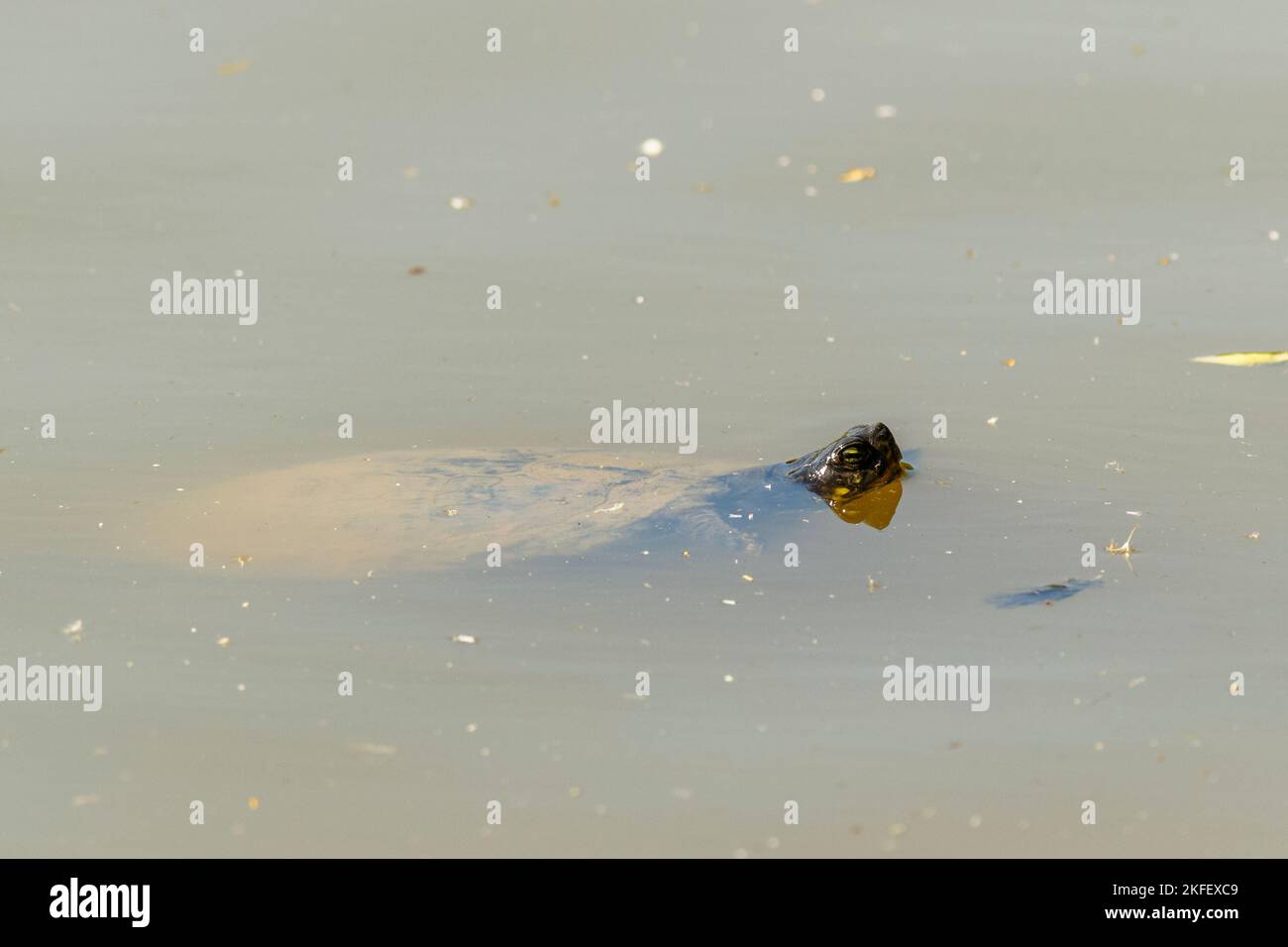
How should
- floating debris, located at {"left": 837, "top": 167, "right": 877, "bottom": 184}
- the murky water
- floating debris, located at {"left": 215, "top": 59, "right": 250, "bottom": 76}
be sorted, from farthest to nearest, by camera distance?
floating debris, located at {"left": 215, "top": 59, "right": 250, "bottom": 76} → floating debris, located at {"left": 837, "top": 167, "right": 877, "bottom": 184} → the murky water

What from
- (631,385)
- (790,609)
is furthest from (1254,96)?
(790,609)

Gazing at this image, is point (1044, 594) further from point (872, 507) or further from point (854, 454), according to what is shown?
point (854, 454)

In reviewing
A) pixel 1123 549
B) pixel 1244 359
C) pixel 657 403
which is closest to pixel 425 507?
pixel 657 403

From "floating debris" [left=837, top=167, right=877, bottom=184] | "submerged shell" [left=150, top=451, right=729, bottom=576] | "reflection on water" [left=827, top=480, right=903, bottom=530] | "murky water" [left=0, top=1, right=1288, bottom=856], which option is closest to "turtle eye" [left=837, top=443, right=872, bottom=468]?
"reflection on water" [left=827, top=480, right=903, bottom=530]

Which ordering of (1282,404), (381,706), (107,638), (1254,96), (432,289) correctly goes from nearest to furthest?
(381,706), (107,638), (1282,404), (432,289), (1254,96)

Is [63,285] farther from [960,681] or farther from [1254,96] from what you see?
[1254,96]

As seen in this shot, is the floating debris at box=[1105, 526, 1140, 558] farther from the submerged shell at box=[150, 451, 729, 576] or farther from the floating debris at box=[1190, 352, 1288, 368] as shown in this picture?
the floating debris at box=[1190, 352, 1288, 368]
